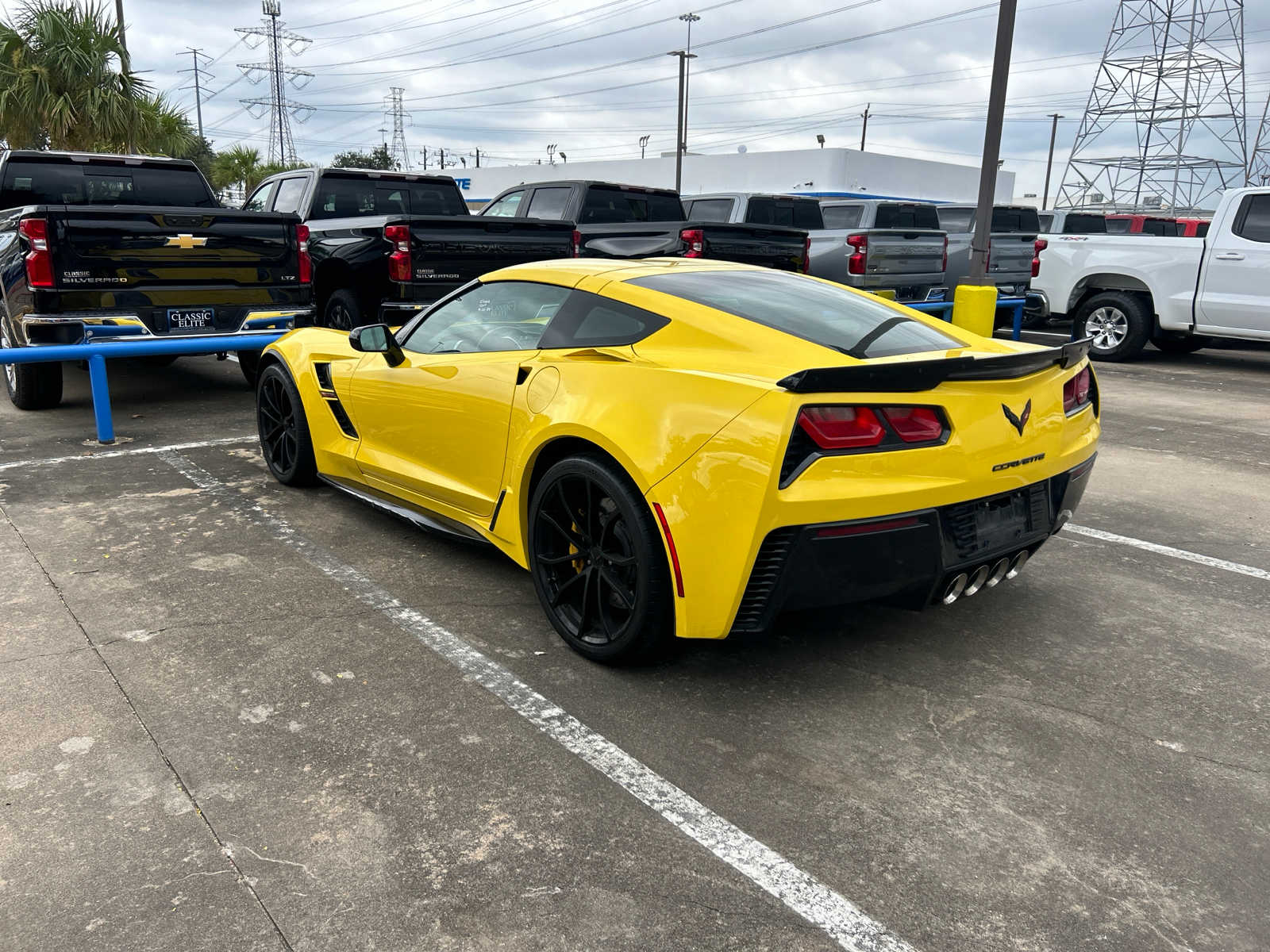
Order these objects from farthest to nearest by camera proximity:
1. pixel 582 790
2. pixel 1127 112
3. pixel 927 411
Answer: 1. pixel 1127 112
2. pixel 927 411
3. pixel 582 790

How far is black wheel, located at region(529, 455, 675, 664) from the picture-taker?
3209 mm

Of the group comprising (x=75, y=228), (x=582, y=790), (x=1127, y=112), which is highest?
(x=1127, y=112)

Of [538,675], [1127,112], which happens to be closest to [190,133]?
[538,675]

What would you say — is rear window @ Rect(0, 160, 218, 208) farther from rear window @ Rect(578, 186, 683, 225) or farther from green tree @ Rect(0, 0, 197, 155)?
green tree @ Rect(0, 0, 197, 155)

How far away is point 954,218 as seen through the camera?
56.0ft

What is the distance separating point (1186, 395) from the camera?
976 centimetres

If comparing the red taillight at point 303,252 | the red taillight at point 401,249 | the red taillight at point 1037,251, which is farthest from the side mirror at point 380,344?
the red taillight at point 1037,251

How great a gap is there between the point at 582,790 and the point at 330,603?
5.80ft

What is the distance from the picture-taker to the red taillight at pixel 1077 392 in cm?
359

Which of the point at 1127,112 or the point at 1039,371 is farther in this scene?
the point at 1127,112

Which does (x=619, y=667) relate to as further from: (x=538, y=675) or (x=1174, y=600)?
(x=1174, y=600)

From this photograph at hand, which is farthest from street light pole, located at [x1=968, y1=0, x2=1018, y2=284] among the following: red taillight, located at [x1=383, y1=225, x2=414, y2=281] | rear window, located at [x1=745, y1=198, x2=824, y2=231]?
red taillight, located at [x1=383, y1=225, x2=414, y2=281]

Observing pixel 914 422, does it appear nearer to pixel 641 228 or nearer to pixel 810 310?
pixel 810 310

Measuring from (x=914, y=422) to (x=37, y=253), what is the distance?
626 cm
